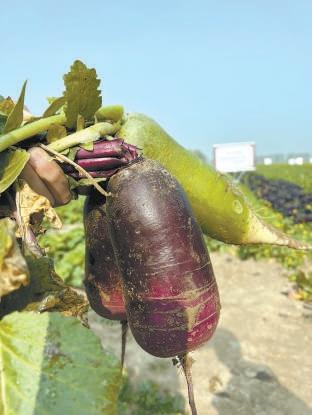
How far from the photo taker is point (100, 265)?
1419 mm

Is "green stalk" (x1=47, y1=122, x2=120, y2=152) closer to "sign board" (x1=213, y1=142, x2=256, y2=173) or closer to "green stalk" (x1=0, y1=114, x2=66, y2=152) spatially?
"green stalk" (x1=0, y1=114, x2=66, y2=152)

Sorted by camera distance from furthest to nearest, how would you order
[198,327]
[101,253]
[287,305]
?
1. [287,305]
2. [101,253]
3. [198,327]

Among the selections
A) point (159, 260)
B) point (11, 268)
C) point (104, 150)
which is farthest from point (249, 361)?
point (11, 268)

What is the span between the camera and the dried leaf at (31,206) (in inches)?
41.9

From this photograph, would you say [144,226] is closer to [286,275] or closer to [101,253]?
[101,253]

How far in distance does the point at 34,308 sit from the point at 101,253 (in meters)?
0.47

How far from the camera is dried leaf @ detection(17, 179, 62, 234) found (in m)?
1.07

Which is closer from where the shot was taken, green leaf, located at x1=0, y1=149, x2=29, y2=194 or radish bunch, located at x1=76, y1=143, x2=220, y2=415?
green leaf, located at x1=0, y1=149, x2=29, y2=194

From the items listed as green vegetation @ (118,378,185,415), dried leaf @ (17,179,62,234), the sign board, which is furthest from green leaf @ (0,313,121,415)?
the sign board

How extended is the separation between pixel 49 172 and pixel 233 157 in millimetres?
12857

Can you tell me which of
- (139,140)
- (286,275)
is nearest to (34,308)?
(139,140)

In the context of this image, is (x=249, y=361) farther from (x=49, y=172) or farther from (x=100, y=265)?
(x=49, y=172)

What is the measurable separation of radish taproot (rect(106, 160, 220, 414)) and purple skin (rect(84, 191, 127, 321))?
0.16m

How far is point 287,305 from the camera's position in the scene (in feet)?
17.7
